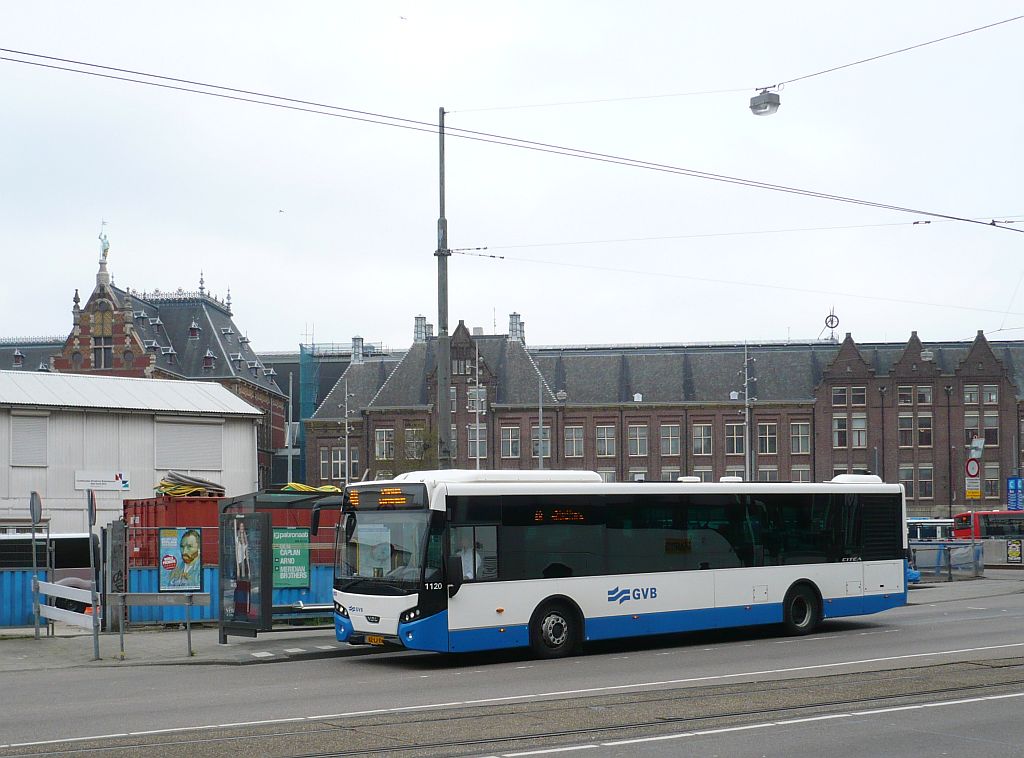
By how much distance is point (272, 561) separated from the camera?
21203 millimetres

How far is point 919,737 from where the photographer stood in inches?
436

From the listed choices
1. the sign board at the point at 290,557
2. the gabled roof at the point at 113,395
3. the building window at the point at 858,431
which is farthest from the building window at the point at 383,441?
the sign board at the point at 290,557

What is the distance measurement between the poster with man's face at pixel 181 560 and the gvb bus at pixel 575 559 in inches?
254

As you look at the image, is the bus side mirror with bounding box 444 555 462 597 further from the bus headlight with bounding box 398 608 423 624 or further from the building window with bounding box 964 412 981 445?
the building window with bounding box 964 412 981 445

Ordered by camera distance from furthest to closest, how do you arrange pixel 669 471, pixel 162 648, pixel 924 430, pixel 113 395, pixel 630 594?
pixel 669 471, pixel 924 430, pixel 113 395, pixel 162 648, pixel 630 594

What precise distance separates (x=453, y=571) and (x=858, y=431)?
238 ft

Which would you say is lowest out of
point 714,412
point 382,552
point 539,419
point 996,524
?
point 996,524

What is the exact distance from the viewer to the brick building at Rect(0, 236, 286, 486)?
8181 centimetres

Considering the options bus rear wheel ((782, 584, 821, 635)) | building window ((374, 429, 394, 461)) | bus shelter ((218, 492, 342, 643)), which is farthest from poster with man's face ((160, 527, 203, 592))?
building window ((374, 429, 394, 461))

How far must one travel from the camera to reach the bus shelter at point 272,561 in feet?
65.5

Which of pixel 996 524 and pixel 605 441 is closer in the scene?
pixel 996 524

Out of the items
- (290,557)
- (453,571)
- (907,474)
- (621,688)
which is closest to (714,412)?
(907,474)

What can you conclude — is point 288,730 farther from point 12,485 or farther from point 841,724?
point 12,485

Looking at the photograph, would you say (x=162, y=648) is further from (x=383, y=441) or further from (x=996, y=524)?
(x=383, y=441)
